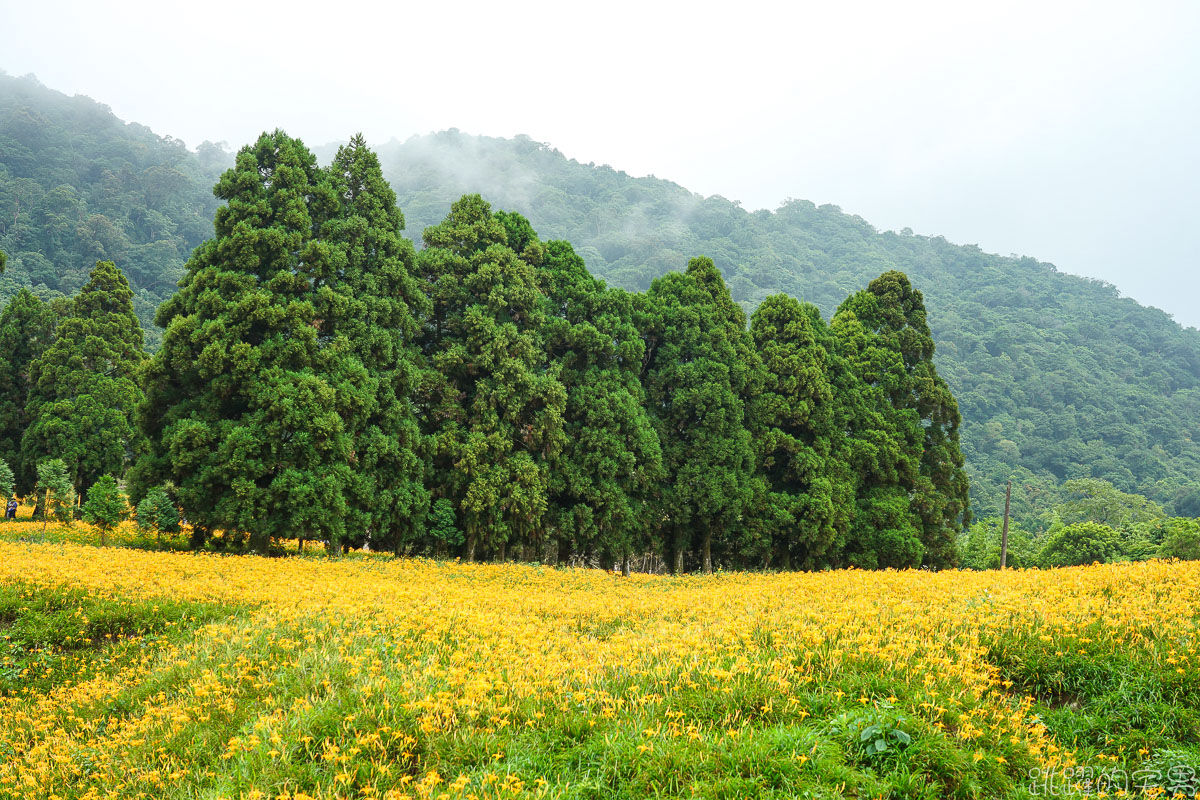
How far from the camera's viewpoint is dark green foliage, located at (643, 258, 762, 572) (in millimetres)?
22906

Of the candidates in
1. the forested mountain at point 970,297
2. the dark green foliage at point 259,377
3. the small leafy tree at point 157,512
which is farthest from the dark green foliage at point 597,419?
the forested mountain at point 970,297

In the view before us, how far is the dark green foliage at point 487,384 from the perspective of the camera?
20.2 metres

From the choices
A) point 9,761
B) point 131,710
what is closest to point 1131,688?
point 131,710

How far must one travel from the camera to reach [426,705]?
4875 millimetres

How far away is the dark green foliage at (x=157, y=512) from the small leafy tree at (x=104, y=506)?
90cm

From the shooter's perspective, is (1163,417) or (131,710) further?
(1163,417)

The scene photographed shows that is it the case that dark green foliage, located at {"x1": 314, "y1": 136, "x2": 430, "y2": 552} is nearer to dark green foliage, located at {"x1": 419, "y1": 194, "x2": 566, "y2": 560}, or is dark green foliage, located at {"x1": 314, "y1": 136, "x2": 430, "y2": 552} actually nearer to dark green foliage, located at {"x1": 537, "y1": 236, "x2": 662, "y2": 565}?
dark green foliage, located at {"x1": 419, "y1": 194, "x2": 566, "y2": 560}

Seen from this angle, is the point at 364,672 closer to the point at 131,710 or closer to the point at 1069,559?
the point at 131,710

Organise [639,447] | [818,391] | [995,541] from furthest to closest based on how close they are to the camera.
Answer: [995,541]
[818,391]
[639,447]

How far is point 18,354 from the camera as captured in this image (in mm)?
26938

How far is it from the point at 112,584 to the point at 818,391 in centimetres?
2178

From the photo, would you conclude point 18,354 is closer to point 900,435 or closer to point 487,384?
point 487,384

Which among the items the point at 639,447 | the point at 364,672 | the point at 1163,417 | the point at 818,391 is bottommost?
the point at 364,672

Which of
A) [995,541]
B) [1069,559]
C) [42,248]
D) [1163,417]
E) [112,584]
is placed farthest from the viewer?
[1163,417]
